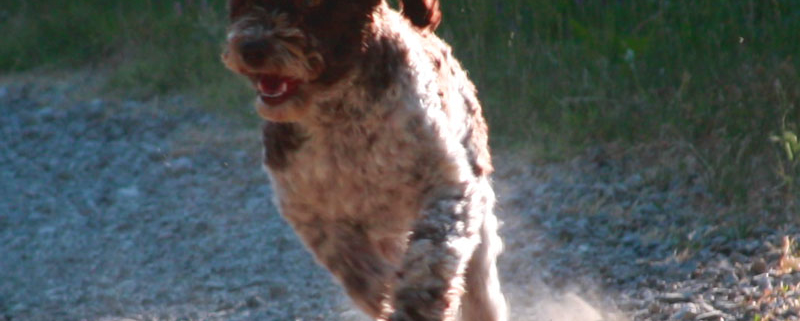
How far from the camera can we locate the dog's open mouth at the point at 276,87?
4.41m

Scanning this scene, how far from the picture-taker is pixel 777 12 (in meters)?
8.05

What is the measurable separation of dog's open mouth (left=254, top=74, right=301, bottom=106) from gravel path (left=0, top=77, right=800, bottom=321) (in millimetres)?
1623

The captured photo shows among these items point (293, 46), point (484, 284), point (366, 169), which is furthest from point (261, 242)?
point (293, 46)

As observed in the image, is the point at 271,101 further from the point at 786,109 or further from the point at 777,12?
the point at 777,12

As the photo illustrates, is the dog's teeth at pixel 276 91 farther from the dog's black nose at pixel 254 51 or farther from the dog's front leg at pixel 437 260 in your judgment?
the dog's front leg at pixel 437 260

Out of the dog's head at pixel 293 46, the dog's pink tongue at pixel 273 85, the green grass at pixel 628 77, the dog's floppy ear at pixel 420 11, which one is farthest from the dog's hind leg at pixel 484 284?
the green grass at pixel 628 77

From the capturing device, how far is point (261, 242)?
274 inches

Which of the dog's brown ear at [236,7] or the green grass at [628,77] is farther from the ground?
the green grass at [628,77]

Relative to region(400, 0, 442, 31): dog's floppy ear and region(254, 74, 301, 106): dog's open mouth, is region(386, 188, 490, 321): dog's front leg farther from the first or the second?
region(400, 0, 442, 31): dog's floppy ear

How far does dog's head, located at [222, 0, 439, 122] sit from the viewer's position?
428 cm

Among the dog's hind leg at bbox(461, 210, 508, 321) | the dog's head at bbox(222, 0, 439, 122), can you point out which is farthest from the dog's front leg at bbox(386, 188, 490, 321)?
the dog's head at bbox(222, 0, 439, 122)

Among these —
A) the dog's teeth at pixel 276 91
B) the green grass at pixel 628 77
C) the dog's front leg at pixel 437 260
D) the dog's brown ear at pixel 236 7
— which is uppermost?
the green grass at pixel 628 77

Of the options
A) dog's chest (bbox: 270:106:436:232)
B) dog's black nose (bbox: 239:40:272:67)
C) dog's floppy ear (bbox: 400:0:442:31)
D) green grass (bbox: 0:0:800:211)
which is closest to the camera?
dog's black nose (bbox: 239:40:272:67)

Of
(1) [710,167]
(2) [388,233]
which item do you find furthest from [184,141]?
(2) [388,233]
